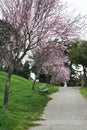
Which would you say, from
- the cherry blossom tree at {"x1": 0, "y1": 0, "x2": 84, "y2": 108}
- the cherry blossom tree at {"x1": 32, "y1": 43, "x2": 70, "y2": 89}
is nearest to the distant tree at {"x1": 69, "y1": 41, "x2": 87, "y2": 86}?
the cherry blossom tree at {"x1": 32, "y1": 43, "x2": 70, "y2": 89}

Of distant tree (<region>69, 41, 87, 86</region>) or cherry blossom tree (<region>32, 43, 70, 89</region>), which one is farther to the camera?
distant tree (<region>69, 41, 87, 86</region>)

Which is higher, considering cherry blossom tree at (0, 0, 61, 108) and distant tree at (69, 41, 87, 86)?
distant tree at (69, 41, 87, 86)

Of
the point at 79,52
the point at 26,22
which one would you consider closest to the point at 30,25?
the point at 26,22

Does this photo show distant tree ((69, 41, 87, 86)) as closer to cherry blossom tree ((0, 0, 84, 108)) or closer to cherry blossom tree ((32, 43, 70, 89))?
cherry blossom tree ((32, 43, 70, 89))

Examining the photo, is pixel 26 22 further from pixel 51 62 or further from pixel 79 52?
pixel 79 52

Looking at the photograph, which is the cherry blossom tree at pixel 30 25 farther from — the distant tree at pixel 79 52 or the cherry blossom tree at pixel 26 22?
the distant tree at pixel 79 52

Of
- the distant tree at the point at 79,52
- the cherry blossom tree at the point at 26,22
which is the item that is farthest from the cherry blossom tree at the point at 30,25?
the distant tree at the point at 79,52

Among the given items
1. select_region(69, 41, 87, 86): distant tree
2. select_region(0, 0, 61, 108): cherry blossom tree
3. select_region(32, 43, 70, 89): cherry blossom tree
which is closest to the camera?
select_region(0, 0, 61, 108): cherry blossom tree

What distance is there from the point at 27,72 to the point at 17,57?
62.7 metres

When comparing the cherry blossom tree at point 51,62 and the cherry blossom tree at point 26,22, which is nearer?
the cherry blossom tree at point 26,22

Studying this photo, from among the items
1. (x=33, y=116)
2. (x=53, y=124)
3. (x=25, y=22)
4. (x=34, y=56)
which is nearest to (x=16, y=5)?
(x=25, y=22)

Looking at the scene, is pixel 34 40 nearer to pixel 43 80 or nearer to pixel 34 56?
pixel 34 56

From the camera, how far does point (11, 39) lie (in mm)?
20172

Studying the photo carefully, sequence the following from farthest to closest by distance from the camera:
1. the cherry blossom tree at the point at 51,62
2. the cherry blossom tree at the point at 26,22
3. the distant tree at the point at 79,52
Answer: the distant tree at the point at 79,52
the cherry blossom tree at the point at 51,62
the cherry blossom tree at the point at 26,22
